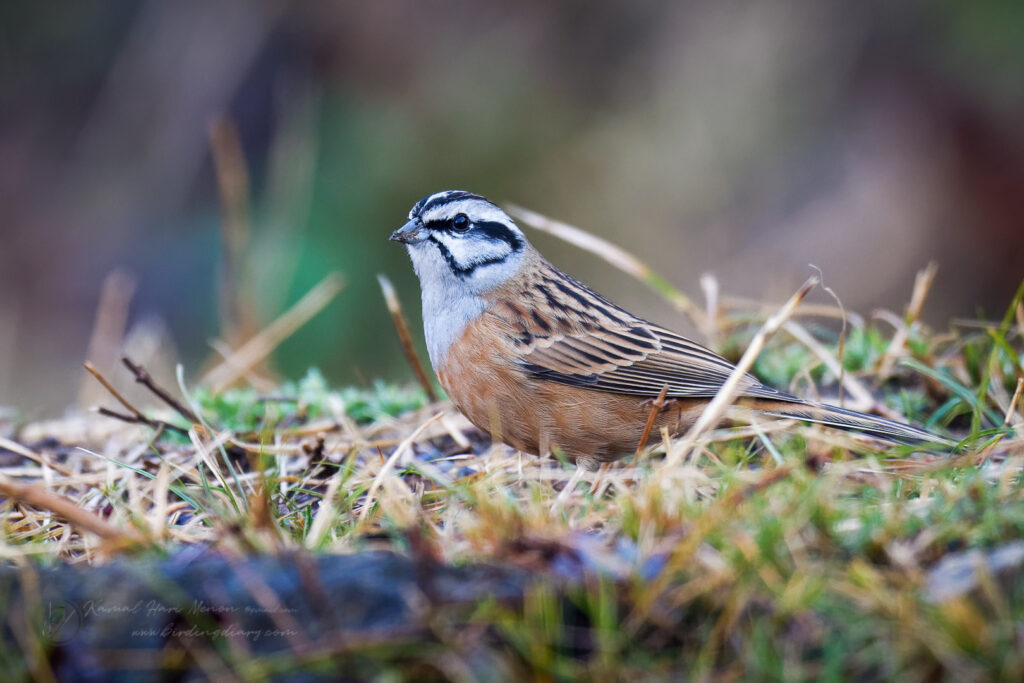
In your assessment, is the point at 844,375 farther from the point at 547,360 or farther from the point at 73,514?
the point at 73,514

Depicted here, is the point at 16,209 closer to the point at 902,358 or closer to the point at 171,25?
the point at 171,25

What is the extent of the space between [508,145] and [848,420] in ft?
23.6

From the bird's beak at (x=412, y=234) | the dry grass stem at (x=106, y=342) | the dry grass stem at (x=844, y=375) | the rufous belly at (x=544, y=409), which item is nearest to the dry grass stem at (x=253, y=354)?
the dry grass stem at (x=106, y=342)

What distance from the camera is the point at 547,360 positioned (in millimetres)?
4887

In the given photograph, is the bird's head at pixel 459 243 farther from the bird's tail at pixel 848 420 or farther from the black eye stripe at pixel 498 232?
the bird's tail at pixel 848 420

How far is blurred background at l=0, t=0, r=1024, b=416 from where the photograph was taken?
406 inches

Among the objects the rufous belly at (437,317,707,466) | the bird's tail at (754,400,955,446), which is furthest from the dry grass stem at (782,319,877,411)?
the rufous belly at (437,317,707,466)

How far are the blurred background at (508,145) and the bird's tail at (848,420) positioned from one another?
17.4 ft

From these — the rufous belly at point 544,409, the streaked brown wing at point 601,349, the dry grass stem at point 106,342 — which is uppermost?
the streaked brown wing at point 601,349

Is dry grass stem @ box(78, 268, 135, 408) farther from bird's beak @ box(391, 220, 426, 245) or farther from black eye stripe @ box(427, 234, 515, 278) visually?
black eye stripe @ box(427, 234, 515, 278)

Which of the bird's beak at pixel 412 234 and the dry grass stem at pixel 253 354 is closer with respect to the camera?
the bird's beak at pixel 412 234

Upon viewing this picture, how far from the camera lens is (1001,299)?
10016 millimetres

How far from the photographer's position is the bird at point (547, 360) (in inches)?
184

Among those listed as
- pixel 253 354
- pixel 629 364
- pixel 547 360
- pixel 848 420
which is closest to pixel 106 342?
pixel 253 354
